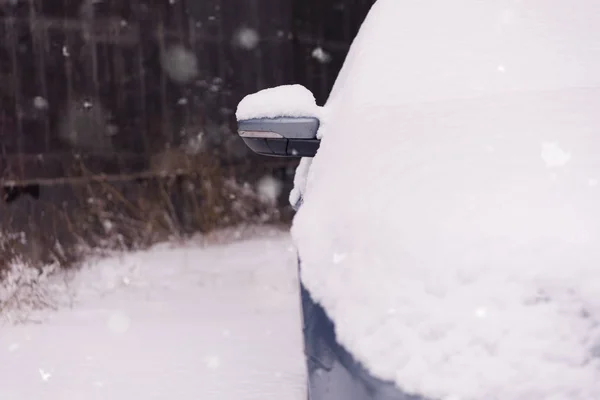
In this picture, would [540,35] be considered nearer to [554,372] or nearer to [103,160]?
[554,372]

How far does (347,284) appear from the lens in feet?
6.81

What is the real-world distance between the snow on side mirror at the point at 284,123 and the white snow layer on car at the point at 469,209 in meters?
0.12

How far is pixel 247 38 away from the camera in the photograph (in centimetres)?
777

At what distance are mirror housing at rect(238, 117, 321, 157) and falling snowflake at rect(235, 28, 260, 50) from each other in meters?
4.95

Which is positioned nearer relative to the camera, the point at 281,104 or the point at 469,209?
the point at 469,209

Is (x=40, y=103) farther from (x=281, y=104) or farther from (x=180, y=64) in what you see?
(x=281, y=104)

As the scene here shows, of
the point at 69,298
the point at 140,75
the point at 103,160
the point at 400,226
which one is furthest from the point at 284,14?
the point at 400,226

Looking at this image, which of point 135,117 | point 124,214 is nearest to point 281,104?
point 124,214

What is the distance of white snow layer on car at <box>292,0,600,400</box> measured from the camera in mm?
1792

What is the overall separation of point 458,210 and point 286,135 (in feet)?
3.17

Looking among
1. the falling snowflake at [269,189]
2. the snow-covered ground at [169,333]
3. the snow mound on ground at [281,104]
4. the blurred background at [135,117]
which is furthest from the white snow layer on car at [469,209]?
the falling snowflake at [269,189]

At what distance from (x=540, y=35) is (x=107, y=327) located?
3.54 m

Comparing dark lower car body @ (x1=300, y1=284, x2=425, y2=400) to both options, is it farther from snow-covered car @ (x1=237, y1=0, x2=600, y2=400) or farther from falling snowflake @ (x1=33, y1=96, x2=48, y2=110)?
falling snowflake @ (x1=33, y1=96, x2=48, y2=110)

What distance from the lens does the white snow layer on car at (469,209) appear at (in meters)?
1.79
